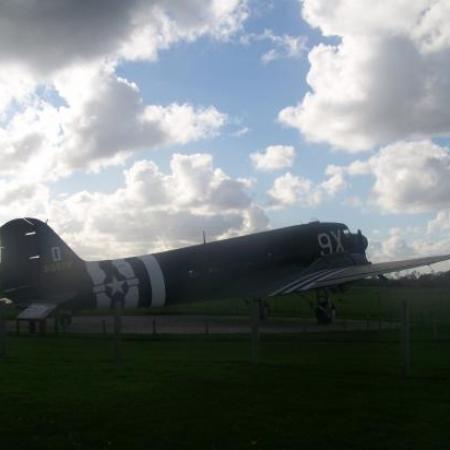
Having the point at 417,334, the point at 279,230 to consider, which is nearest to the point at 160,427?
the point at 417,334

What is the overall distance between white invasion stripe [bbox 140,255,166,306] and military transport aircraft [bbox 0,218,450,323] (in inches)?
1.9

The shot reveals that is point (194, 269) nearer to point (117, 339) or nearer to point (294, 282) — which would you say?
point (294, 282)

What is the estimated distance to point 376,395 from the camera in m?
9.60

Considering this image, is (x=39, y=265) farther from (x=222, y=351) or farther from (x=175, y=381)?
(x=175, y=381)

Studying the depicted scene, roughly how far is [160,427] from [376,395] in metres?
3.72

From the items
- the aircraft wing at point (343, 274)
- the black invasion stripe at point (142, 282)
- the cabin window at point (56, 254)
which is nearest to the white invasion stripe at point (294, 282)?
the aircraft wing at point (343, 274)

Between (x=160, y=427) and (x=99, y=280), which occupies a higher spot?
(x=99, y=280)

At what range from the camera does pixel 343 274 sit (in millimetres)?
32438

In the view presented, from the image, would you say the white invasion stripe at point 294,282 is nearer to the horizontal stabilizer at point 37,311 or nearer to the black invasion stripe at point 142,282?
the black invasion stripe at point 142,282

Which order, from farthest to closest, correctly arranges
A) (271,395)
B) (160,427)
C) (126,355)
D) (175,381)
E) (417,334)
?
(417,334), (126,355), (175,381), (271,395), (160,427)

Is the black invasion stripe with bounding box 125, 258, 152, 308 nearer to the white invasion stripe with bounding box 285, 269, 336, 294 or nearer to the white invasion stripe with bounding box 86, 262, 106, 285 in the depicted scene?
the white invasion stripe with bounding box 86, 262, 106, 285

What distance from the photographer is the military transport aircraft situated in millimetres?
27719

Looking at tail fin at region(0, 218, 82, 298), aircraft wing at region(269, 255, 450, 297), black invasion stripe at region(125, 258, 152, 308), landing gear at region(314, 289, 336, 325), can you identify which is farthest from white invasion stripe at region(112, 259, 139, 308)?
landing gear at region(314, 289, 336, 325)

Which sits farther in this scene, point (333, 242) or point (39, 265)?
point (333, 242)
